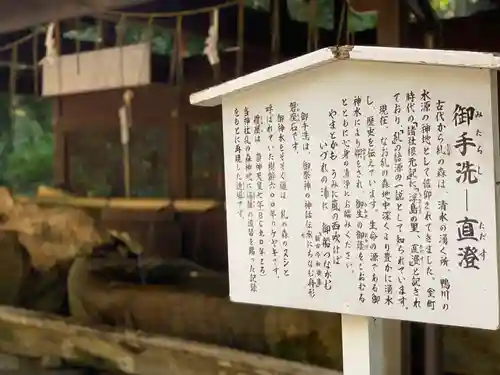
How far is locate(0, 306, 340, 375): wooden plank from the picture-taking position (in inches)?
139

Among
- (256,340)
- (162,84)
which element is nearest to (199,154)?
(162,84)

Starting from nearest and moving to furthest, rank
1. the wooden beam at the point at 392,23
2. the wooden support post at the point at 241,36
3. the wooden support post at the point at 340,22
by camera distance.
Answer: the wooden beam at the point at 392,23 < the wooden support post at the point at 241,36 < the wooden support post at the point at 340,22

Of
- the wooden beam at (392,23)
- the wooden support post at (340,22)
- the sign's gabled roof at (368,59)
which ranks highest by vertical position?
the wooden support post at (340,22)

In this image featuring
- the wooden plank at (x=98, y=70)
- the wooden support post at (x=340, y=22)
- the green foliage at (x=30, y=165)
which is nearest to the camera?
the wooden support post at (x=340, y=22)

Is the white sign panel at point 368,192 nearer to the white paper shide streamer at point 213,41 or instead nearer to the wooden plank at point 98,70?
the white paper shide streamer at point 213,41

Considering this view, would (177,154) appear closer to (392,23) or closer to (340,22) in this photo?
(340,22)

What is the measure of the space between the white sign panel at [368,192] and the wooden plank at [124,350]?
3.82 ft

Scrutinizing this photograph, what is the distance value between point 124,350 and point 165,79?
1772 millimetres

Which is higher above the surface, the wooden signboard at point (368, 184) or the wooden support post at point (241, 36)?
the wooden support post at point (241, 36)

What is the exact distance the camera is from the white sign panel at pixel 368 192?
2.04 meters

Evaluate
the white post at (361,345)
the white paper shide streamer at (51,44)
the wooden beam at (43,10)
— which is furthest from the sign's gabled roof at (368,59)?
the white paper shide streamer at (51,44)

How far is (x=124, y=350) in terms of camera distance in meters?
4.06

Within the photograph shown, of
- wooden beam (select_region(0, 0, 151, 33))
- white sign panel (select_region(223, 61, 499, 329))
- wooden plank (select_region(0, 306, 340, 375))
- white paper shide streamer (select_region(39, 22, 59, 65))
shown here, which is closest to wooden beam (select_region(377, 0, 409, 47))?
white sign panel (select_region(223, 61, 499, 329))

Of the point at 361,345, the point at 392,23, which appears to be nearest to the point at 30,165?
the point at 392,23
